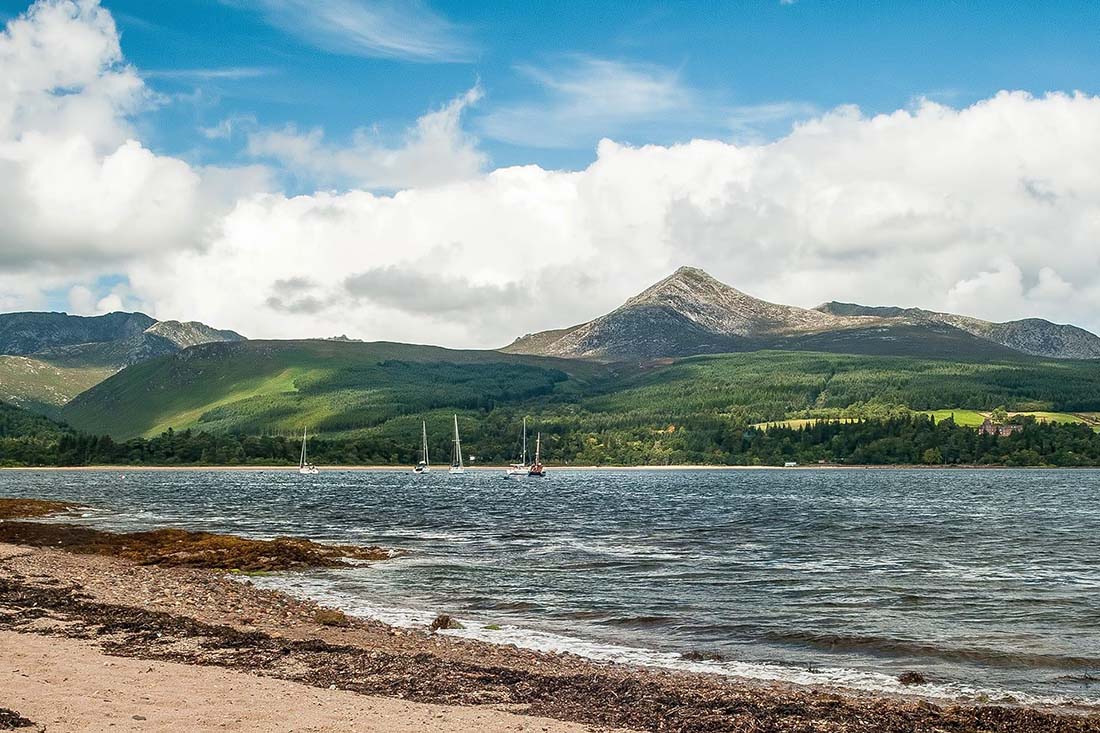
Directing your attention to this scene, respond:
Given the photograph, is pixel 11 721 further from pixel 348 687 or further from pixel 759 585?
pixel 759 585

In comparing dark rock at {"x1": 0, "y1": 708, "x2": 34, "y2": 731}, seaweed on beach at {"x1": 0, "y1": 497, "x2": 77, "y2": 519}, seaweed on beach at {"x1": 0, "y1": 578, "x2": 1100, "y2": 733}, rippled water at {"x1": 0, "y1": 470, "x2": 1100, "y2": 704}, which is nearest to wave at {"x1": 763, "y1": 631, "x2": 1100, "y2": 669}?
rippled water at {"x1": 0, "y1": 470, "x2": 1100, "y2": 704}

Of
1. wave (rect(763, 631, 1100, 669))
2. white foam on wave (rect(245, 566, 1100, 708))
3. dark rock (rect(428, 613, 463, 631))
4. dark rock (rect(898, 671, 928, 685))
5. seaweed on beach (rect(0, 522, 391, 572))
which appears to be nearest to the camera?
white foam on wave (rect(245, 566, 1100, 708))

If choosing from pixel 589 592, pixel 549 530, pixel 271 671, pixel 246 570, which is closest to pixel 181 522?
pixel 549 530

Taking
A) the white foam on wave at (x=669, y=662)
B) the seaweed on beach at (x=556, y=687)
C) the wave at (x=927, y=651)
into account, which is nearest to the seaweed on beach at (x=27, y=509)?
the white foam on wave at (x=669, y=662)

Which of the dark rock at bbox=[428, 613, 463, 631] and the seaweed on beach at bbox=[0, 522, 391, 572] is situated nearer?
the dark rock at bbox=[428, 613, 463, 631]

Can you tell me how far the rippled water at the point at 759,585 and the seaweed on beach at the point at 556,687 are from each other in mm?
3672

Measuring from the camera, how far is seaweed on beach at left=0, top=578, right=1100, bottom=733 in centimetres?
1917

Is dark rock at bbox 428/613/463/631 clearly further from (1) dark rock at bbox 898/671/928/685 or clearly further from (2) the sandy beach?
(1) dark rock at bbox 898/671/928/685

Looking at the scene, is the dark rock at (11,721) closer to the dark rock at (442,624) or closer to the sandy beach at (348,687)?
the sandy beach at (348,687)

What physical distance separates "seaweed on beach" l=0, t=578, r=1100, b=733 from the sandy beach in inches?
2.1

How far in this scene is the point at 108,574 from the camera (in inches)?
1526

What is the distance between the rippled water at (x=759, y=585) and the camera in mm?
28297

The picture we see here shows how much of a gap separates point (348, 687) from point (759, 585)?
87.3 feet

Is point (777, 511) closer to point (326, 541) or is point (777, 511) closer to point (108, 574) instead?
point (326, 541)
